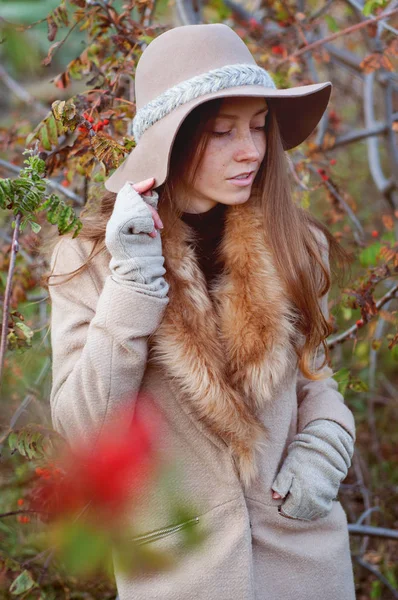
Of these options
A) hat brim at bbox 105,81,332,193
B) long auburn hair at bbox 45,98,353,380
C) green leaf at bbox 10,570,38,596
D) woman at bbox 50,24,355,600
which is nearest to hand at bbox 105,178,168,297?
woman at bbox 50,24,355,600

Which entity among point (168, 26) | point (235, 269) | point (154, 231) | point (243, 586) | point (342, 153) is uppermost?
point (168, 26)

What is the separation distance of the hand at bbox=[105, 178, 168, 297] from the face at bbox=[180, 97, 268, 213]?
252 millimetres

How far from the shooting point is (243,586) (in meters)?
1.80

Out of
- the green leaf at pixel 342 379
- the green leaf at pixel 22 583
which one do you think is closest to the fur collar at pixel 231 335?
the green leaf at pixel 342 379

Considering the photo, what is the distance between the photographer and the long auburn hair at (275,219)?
1.86 m

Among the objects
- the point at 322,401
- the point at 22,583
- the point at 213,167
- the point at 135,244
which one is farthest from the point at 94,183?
the point at 22,583

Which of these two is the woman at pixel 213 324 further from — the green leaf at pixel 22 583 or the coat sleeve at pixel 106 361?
the green leaf at pixel 22 583

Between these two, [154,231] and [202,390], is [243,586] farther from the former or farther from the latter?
[154,231]

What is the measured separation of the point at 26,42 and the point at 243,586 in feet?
5.36

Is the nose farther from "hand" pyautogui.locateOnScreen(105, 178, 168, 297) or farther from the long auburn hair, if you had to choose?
"hand" pyautogui.locateOnScreen(105, 178, 168, 297)

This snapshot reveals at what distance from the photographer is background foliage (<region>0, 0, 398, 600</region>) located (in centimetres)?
181

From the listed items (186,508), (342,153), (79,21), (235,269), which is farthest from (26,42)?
(342,153)

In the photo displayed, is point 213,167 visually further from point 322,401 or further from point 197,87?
point 322,401

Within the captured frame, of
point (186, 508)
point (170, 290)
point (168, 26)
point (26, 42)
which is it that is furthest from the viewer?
point (168, 26)
